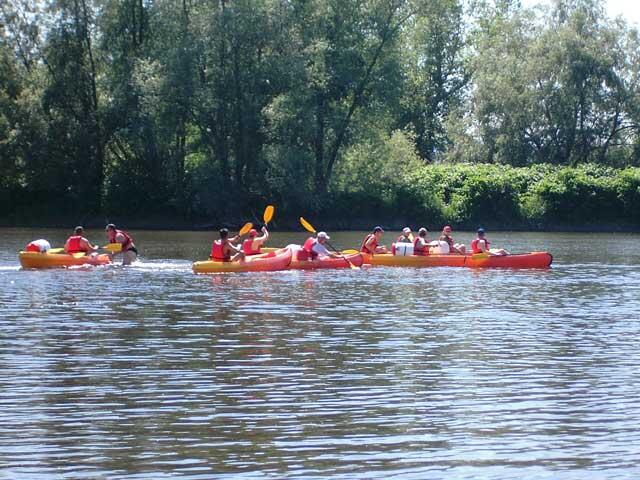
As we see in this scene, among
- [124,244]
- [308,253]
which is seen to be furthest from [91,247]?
[308,253]

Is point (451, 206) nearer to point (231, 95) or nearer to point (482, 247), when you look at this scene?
point (231, 95)

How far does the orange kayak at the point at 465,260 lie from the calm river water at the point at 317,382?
16.3 feet

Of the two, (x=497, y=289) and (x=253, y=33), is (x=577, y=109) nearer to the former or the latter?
(x=253, y=33)

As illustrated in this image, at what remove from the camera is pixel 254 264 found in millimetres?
26578

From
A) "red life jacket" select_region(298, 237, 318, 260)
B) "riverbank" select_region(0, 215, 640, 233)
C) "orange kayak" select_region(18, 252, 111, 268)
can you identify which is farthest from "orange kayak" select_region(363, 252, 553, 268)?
"riverbank" select_region(0, 215, 640, 233)

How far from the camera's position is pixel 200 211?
50531mm

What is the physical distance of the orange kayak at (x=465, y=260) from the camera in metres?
28.7

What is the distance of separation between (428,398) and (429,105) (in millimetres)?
61354

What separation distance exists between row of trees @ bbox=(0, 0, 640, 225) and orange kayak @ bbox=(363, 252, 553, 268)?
64.1 feet

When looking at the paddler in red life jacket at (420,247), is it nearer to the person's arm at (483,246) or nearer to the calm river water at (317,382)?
the person's arm at (483,246)

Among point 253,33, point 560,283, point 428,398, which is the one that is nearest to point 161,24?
point 253,33

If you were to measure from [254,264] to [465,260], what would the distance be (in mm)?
5777

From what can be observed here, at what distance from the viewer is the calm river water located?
9156 millimetres

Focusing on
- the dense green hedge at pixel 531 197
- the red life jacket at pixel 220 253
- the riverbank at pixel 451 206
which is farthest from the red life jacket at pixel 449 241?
the dense green hedge at pixel 531 197
